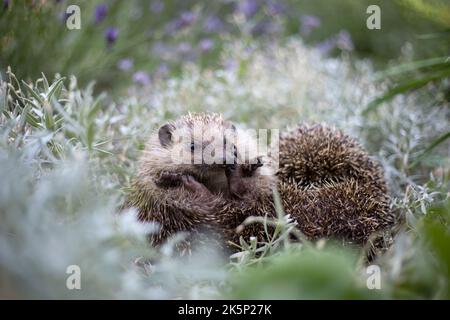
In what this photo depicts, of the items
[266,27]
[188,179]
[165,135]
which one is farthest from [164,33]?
[188,179]

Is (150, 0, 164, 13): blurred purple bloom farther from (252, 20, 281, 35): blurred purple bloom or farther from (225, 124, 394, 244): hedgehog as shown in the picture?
(225, 124, 394, 244): hedgehog

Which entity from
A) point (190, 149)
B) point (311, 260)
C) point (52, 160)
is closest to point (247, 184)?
point (190, 149)

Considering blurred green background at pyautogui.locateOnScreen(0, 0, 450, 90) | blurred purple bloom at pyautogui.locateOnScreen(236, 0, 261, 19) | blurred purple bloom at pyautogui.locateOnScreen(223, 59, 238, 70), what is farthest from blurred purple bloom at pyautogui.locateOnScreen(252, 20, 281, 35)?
blurred purple bloom at pyautogui.locateOnScreen(223, 59, 238, 70)

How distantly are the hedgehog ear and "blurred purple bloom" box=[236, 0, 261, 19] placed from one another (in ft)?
12.8

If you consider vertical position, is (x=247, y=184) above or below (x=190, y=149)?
below

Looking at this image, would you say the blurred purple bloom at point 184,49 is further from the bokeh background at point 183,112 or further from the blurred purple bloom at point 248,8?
the blurred purple bloom at point 248,8

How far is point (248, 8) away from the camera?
677cm

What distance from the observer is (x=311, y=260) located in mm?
1707

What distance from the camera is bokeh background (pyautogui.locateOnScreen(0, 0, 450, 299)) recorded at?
1.77 m

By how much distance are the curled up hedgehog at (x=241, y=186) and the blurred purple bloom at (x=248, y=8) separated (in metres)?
3.77
